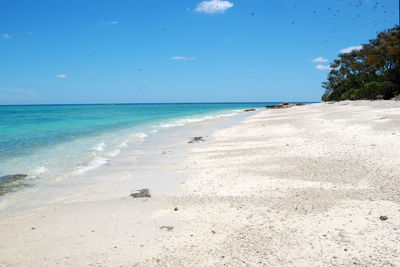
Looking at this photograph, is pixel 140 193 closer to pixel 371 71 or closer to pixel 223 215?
pixel 223 215

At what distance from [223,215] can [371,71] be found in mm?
48437

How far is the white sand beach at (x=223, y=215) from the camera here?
137 inches

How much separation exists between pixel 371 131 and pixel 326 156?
13.9ft

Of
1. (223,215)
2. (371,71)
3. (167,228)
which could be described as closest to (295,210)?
(223,215)

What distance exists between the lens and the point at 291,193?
17.7ft

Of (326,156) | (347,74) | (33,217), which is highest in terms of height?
(347,74)

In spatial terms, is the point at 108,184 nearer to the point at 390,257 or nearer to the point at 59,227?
the point at 59,227

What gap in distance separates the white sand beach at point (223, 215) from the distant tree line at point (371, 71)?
30.4 meters

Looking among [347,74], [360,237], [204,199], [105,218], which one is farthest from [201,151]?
[347,74]

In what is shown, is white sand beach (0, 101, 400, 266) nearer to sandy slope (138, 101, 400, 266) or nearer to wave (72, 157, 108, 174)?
sandy slope (138, 101, 400, 266)

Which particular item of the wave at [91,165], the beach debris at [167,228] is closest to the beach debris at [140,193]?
the beach debris at [167,228]

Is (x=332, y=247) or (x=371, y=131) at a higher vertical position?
(x=371, y=131)

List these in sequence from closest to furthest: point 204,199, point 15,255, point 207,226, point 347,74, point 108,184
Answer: point 15,255 → point 207,226 → point 204,199 → point 108,184 → point 347,74

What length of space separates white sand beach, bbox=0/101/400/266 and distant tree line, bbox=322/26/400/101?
1198 inches
